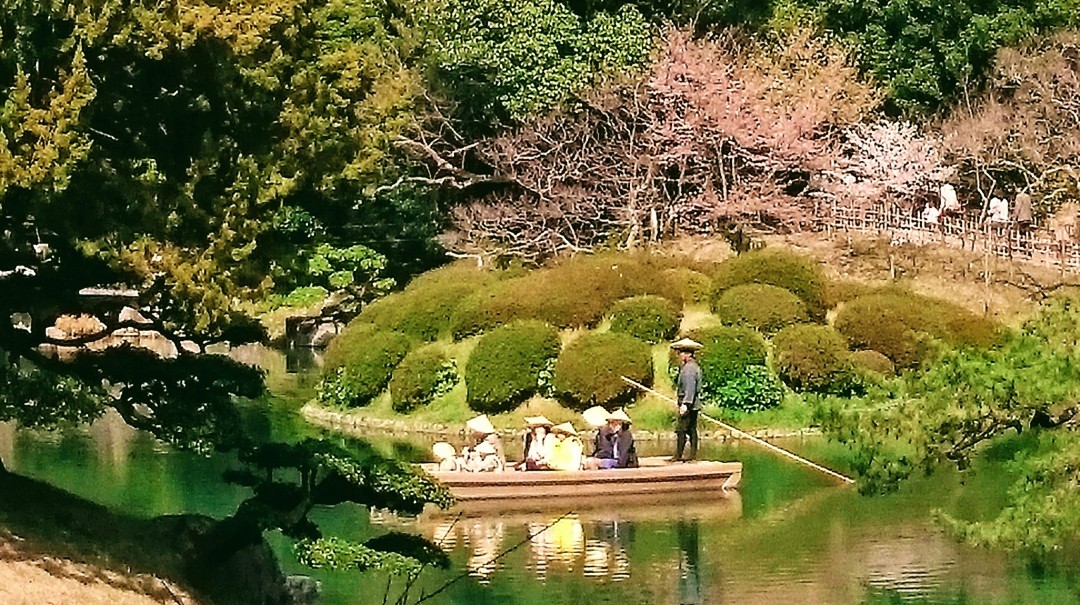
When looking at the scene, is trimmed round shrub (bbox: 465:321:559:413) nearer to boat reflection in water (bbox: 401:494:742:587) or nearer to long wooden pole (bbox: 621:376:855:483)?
long wooden pole (bbox: 621:376:855:483)

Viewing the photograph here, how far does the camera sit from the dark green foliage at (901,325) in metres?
19.9

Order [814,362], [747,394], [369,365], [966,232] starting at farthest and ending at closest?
1. [966,232]
2. [369,365]
3. [814,362]
4. [747,394]

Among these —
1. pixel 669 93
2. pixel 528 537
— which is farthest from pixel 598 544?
pixel 669 93

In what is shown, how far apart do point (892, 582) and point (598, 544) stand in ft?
8.26

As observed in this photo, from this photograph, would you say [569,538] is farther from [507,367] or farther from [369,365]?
[369,365]

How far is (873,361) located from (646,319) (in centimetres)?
289

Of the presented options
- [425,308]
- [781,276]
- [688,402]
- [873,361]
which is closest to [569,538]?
[688,402]

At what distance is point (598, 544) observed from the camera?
12.5 metres

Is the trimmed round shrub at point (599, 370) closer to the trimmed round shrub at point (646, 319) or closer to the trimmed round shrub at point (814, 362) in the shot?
the trimmed round shrub at point (646, 319)

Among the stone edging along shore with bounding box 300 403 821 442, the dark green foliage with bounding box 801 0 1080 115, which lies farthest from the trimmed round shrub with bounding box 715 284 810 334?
the dark green foliage with bounding box 801 0 1080 115

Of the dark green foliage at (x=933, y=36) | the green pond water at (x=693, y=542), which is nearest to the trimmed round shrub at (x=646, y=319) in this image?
the green pond water at (x=693, y=542)

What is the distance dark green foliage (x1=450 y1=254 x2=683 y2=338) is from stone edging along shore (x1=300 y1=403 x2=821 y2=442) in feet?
5.89

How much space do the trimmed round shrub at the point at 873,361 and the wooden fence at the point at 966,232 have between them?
19.1ft

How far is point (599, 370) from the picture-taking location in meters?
18.9
